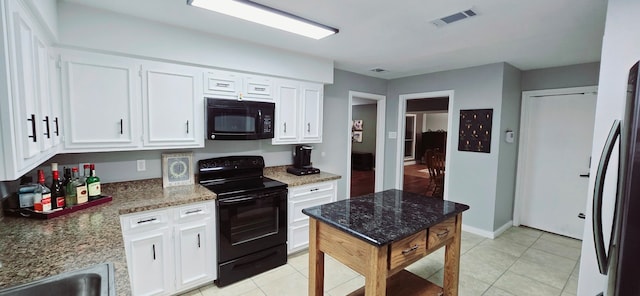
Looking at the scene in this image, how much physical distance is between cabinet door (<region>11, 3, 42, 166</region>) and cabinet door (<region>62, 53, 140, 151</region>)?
2.18 ft

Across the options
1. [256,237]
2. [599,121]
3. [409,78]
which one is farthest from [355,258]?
[409,78]

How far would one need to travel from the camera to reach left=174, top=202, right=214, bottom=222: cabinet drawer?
2.29 meters

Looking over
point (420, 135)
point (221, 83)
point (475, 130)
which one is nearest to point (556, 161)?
point (475, 130)

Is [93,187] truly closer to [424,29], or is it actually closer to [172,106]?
[172,106]

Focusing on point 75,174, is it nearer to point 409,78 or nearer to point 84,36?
point 84,36

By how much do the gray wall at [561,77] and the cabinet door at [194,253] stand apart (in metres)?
4.63

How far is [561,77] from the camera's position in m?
3.73

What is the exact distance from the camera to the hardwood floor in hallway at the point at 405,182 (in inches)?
241

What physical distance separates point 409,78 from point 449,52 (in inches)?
55.6

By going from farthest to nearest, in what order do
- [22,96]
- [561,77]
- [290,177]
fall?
[561,77], [290,177], [22,96]

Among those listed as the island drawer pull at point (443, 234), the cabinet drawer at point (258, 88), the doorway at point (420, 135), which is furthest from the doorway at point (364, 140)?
the island drawer pull at point (443, 234)

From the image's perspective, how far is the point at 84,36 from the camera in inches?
80.7

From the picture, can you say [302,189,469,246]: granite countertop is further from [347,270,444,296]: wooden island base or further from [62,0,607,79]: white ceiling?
[62,0,607,79]: white ceiling

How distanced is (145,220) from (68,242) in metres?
0.69
